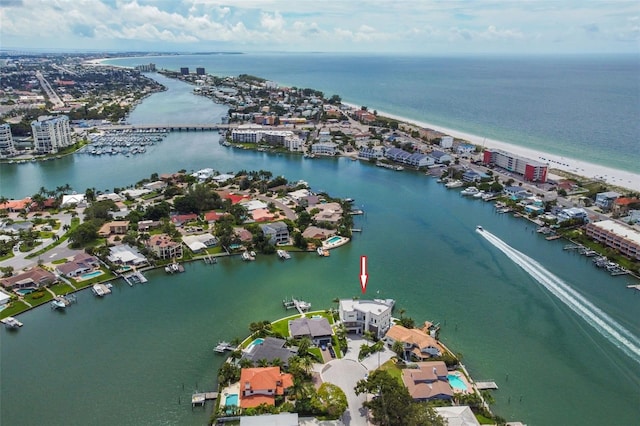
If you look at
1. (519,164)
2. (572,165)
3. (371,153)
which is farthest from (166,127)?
(572,165)

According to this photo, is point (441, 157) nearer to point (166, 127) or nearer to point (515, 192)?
point (515, 192)

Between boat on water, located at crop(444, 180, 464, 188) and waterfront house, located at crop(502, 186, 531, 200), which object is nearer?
waterfront house, located at crop(502, 186, 531, 200)

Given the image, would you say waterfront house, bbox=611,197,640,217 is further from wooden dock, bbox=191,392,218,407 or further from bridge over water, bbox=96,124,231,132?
bridge over water, bbox=96,124,231,132

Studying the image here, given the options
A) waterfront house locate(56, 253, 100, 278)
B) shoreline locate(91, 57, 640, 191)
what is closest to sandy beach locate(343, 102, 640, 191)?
shoreline locate(91, 57, 640, 191)

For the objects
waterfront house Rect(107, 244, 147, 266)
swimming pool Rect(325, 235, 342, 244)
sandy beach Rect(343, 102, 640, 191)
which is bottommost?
swimming pool Rect(325, 235, 342, 244)

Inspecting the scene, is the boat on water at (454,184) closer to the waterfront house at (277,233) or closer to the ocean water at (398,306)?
the ocean water at (398,306)

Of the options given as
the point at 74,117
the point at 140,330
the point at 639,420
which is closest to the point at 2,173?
the point at 74,117

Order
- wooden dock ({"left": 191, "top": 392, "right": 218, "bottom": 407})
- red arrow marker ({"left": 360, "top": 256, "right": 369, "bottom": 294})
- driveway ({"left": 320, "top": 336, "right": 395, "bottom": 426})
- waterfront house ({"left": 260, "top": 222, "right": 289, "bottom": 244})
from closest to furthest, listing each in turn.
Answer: driveway ({"left": 320, "top": 336, "right": 395, "bottom": 426}), wooden dock ({"left": 191, "top": 392, "right": 218, "bottom": 407}), red arrow marker ({"left": 360, "top": 256, "right": 369, "bottom": 294}), waterfront house ({"left": 260, "top": 222, "right": 289, "bottom": 244})

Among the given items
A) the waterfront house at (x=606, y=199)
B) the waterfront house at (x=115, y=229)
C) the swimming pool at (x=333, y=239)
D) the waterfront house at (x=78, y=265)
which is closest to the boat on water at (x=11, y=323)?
the waterfront house at (x=78, y=265)
